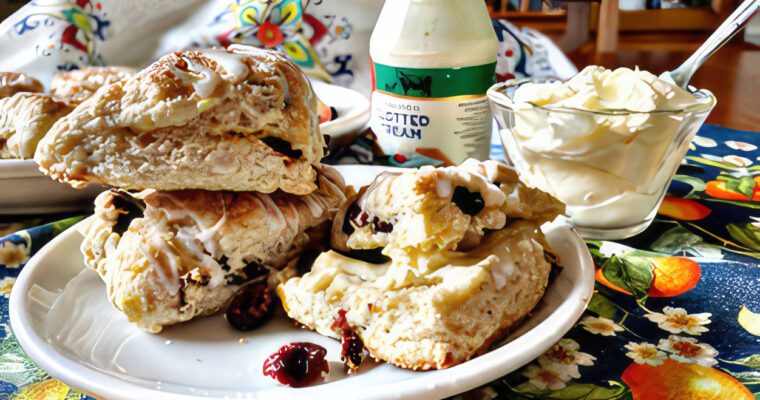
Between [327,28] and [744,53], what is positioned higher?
[327,28]

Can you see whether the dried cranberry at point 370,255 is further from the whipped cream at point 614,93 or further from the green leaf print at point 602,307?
the whipped cream at point 614,93

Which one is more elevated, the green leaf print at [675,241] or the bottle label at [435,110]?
the bottle label at [435,110]

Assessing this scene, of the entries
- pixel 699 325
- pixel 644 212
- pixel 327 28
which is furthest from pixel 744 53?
pixel 699 325

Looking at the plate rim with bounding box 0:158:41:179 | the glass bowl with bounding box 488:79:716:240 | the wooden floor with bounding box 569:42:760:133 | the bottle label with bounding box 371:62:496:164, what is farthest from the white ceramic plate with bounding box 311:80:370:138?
the wooden floor with bounding box 569:42:760:133

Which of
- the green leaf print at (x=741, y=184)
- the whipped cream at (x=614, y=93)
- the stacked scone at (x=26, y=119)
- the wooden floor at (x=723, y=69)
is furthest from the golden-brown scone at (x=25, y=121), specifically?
the wooden floor at (x=723, y=69)

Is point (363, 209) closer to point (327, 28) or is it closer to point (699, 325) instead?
point (699, 325)

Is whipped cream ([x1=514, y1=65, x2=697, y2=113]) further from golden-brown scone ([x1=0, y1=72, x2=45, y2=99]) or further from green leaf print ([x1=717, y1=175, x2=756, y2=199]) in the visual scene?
golden-brown scone ([x1=0, y1=72, x2=45, y2=99])

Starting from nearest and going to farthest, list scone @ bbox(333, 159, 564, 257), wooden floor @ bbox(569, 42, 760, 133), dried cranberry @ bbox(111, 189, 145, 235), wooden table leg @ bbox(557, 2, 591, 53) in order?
scone @ bbox(333, 159, 564, 257), dried cranberry @ bbox(111, 189, 145, 235), wooden floor @ bbox(569, 42, 760, 133), wooden table leg @ bbox(557, 2, 591, 53)
